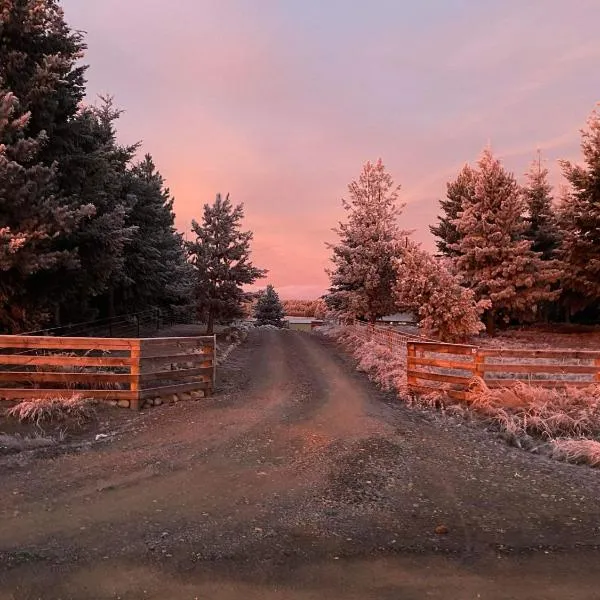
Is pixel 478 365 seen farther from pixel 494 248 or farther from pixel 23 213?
pixel 494 248

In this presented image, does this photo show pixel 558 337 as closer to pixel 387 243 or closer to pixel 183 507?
pixel 387 243

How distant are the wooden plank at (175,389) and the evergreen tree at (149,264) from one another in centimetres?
969

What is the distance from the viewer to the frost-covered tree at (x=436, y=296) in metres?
18.1

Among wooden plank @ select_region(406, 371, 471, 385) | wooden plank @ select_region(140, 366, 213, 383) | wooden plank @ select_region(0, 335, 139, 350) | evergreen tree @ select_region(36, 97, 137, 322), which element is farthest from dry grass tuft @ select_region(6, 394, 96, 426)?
wooden plank @ select_region(406, 371, 471, 385)

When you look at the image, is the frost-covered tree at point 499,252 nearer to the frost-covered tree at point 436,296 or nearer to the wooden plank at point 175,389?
the frost-covered tree at point 436,296

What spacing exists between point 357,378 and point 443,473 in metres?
7.71

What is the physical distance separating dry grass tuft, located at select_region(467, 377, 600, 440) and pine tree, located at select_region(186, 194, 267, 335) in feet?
58.6

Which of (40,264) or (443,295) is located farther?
(443,295)

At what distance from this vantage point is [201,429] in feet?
26.2

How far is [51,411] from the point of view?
8.16 m

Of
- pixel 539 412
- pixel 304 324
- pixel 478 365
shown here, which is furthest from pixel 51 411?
pixel 304 324

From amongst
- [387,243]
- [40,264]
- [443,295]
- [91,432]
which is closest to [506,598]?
[91,432]

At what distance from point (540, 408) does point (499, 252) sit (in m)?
19.2

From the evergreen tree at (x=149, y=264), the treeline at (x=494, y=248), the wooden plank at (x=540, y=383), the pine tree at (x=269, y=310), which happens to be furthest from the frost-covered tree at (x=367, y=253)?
the pine tree at (x=269, y=310)
